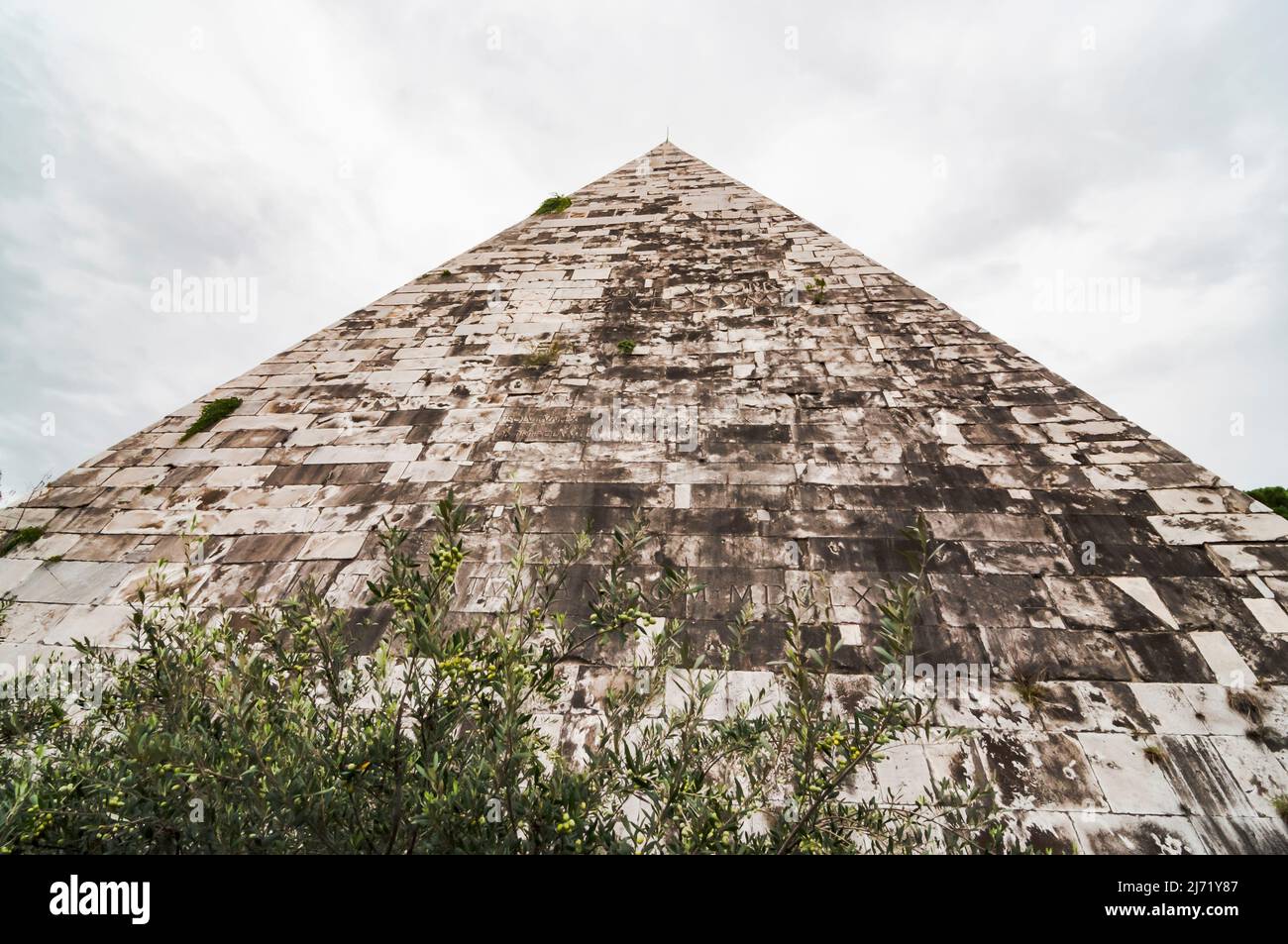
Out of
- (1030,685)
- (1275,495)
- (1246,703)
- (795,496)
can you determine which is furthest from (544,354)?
(1275,495)

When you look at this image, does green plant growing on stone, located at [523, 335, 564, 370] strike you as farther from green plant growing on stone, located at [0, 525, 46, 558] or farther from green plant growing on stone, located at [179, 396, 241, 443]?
green plant growing on stone, located at [0, 525, 46, 558]

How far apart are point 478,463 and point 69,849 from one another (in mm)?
3422

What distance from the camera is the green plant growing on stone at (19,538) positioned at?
4.67 metres

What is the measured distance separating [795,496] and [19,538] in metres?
6.91

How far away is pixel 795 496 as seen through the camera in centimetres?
444

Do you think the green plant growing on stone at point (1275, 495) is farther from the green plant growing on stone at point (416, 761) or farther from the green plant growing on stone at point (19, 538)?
the green plant growing on stone at point (19, 538)

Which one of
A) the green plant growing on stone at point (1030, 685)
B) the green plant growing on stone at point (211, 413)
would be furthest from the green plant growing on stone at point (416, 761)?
the green plant growing on stone at point (211, 413)

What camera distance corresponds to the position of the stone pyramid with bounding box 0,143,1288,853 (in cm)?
311

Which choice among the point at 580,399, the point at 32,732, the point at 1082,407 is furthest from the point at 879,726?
the point at 1082,407

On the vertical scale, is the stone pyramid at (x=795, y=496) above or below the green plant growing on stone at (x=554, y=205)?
below

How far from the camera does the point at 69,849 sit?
185 cm

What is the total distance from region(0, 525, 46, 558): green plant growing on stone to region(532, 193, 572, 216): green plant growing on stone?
6933mm

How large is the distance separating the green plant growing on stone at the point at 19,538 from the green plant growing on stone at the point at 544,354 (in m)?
4.65
